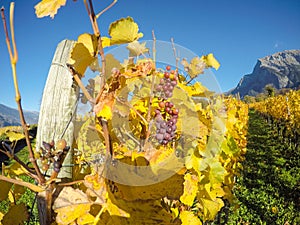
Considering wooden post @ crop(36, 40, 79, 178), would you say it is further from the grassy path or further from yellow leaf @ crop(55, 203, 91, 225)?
the grassy path

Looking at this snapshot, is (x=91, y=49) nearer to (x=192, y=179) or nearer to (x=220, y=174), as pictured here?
(x=192, y=179)

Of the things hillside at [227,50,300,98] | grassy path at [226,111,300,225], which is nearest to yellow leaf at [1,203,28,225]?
grassy path at [226,111,300,225]

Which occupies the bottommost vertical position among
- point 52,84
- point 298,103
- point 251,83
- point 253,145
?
point 253,145

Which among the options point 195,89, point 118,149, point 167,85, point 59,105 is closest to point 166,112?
point 167,85

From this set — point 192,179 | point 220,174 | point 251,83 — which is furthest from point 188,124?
point 251,83

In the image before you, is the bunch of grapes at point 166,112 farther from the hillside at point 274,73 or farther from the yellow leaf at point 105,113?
the hillside at point 274,73

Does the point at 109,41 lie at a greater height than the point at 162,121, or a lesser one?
greater

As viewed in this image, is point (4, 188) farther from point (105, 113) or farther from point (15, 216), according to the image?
point (105, 113)

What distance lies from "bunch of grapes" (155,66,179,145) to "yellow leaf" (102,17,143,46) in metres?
0.30

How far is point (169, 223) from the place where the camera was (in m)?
0.83

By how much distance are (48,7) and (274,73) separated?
167417 mm

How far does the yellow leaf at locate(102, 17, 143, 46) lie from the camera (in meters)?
0.66

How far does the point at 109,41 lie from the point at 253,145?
563 inches

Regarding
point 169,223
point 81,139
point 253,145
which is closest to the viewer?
point 169,223
